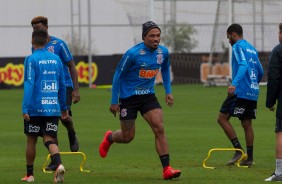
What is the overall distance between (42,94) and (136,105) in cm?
159

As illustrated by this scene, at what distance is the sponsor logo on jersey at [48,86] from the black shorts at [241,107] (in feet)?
12.0

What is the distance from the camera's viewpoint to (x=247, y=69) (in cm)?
1560

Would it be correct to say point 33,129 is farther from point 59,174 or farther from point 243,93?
point 243,93

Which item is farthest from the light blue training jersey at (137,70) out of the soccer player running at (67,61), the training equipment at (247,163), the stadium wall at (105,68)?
the stadium wall at (105,68)

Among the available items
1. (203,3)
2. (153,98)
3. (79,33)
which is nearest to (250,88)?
(153,98)

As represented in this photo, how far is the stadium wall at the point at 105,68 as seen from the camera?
1775 inches

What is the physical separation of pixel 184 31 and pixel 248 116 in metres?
38.3

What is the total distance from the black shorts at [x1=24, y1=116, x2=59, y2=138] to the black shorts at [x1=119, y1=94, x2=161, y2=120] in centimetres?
127

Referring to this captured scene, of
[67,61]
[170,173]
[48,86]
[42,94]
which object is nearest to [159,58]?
[170,173]

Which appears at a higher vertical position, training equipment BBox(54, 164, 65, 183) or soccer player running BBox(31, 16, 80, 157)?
soccer player running BBox(31, 16, 80, 157)

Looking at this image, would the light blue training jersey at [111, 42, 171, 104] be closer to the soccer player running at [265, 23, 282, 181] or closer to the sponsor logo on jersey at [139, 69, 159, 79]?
the sponsor logo on jersey at [139, 69, 159, 79]

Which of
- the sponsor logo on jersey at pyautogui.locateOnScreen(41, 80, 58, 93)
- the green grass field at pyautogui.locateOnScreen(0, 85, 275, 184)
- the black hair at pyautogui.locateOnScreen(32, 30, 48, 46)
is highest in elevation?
the black hair at pyautogui.locateOnScreen(32, 30, 48, 46)

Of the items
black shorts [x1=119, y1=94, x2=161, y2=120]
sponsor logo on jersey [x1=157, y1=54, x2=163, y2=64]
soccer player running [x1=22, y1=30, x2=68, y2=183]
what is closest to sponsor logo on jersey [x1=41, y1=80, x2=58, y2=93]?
soccer player running [x1=22, y1=30, x2=68, y2=183]

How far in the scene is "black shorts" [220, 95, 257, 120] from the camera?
51.9 feet
